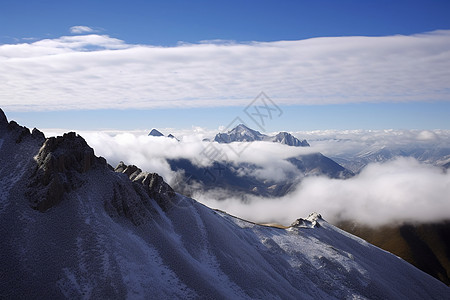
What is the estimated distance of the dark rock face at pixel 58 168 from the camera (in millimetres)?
68875

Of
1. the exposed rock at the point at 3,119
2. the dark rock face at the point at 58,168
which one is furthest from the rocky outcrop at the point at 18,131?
the dark rock face at the point at 58,168

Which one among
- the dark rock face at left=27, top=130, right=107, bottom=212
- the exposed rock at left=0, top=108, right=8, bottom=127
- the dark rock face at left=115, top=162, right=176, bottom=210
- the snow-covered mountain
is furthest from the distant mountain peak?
the dark rock face at left=115, top=162, right=176, bottom=210

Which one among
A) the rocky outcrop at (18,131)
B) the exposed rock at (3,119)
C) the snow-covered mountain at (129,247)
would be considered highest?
the exposed rock at (3,119)

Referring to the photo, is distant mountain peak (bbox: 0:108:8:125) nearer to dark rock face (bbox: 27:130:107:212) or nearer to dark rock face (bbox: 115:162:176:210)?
dark rock face (bbox: 27:130:107:212)

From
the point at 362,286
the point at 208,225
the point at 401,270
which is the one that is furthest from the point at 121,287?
the point at 401,270

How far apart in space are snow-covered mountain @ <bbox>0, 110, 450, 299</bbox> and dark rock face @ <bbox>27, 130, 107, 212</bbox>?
0.86ft

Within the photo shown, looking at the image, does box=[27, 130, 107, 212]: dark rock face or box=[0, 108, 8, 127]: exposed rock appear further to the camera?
box=[0, 108, 8, 127]: exposed rock

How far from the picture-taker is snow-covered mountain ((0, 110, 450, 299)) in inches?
2205

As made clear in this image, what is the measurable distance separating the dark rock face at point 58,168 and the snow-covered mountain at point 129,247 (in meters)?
0.26

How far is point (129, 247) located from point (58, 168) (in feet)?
97.2

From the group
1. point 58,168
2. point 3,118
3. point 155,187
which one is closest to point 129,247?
point 58,168

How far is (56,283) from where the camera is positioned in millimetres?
52312

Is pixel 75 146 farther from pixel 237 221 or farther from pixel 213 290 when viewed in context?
pixel 237 221

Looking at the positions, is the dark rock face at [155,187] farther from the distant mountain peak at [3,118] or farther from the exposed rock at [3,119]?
the distant mountain peak at [3,118]
